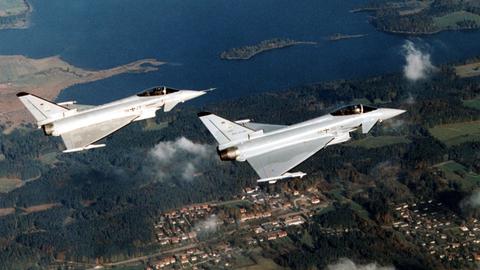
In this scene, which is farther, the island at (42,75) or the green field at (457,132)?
the island at (42,75)

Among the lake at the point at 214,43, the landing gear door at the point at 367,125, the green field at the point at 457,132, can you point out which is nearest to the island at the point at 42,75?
the lake at the point at 214,43

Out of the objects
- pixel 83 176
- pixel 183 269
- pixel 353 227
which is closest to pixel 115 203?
pixel 83 176

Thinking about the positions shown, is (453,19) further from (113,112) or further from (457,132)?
(113,112)

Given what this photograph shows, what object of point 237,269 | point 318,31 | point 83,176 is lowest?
point 237,269

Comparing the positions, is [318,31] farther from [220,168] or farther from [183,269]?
[183,269]

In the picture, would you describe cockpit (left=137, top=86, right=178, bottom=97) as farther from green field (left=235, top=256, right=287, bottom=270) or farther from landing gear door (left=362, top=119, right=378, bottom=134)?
green field (left=235, top=256, right=287, bottom=270)

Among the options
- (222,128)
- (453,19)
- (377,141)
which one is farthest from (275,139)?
(453,19)

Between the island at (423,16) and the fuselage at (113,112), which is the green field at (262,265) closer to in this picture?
the fuselage at (113,112)
